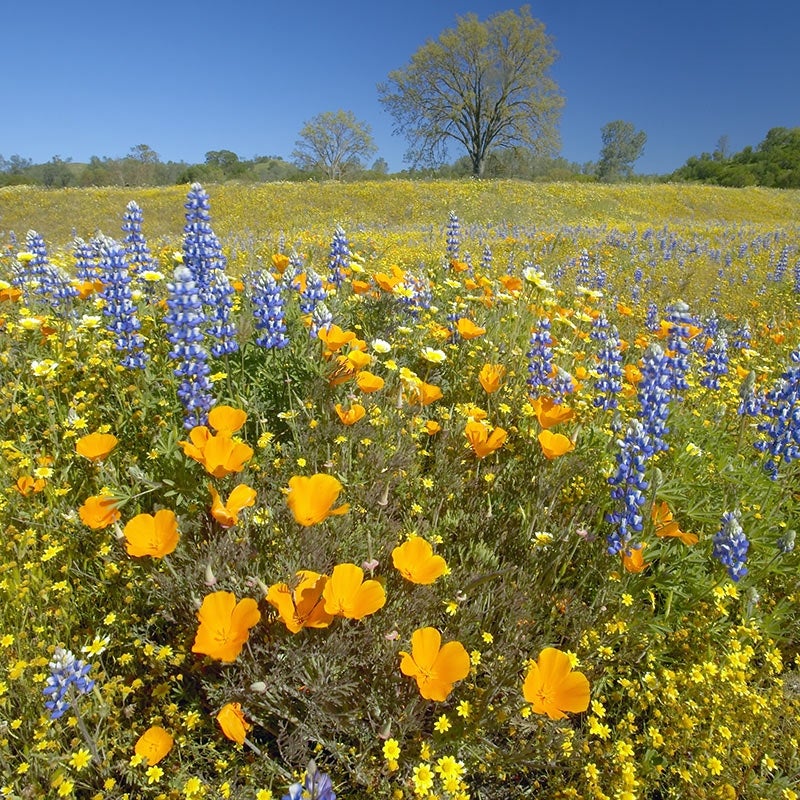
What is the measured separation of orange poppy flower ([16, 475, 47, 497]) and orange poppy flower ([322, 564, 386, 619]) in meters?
1.56

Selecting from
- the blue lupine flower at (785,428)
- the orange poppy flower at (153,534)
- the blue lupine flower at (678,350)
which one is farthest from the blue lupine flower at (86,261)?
the blue lupine flower at (785,428)

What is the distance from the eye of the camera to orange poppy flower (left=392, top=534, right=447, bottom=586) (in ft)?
5.36

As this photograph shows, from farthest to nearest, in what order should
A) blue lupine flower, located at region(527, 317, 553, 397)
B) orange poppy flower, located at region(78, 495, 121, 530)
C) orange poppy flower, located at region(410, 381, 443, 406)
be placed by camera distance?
blue lupine flower, located at region(527, 317, 553, 397)
orange poppy flower, located at region(410, 381, 443, 406)
orange poppy flower, located at region(78, 495, 121, 530)

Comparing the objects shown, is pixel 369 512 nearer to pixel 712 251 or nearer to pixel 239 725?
pixel 239 725

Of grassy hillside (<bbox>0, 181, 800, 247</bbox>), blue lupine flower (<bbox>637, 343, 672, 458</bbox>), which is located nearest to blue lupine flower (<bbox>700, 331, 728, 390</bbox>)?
blue lupine flower (<bbox>637, 343, 672, 458</bbox>)

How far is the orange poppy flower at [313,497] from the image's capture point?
1645 mm

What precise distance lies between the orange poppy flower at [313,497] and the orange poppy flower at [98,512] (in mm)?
679

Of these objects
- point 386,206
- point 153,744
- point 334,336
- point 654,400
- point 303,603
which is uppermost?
point 386,206

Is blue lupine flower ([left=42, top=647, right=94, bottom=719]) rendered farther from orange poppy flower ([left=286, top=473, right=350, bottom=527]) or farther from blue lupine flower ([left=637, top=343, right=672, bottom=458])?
blue lupine flower ([left=637, top=343, right=672, bottom=458])

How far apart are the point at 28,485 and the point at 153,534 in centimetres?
103

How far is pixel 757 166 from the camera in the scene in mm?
46781

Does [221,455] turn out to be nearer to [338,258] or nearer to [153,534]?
[153,534]

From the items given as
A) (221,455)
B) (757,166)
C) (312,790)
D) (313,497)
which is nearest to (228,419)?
(221,455)

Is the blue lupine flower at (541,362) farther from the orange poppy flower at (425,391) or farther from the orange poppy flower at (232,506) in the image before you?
the orange poppy flower at (232,506)
